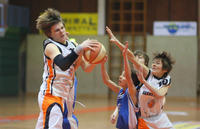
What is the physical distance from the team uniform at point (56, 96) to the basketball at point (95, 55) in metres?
0.19

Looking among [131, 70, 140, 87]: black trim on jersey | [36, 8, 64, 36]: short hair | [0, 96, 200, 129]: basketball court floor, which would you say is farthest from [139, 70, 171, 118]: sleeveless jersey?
[0, 96, 200, 129]: basketball court floor

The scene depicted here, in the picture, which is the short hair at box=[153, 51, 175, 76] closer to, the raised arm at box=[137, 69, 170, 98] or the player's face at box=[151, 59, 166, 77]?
the player's face at box=[151, 59, 166, 77]

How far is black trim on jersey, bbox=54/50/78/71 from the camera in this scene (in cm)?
343

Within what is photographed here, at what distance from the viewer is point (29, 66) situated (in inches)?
590

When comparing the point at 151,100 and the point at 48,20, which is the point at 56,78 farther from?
the point at 151,100

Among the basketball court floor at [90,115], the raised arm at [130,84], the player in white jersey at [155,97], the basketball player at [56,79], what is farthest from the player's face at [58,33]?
the basketball court floor at [90,115]

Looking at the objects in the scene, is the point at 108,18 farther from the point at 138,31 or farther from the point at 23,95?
the point at 23,95

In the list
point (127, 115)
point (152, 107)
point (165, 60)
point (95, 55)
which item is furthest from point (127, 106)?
point (95, 55)

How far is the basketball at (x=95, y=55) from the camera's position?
359 centimetres

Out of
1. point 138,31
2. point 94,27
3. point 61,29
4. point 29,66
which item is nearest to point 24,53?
point 29,66

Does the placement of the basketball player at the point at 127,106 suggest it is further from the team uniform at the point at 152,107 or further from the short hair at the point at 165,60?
the short hair at the point at 165,60

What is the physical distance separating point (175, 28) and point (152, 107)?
1002cm

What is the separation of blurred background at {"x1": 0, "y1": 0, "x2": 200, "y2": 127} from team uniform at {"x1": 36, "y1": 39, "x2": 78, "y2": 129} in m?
10.3

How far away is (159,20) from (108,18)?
1.94 metres
